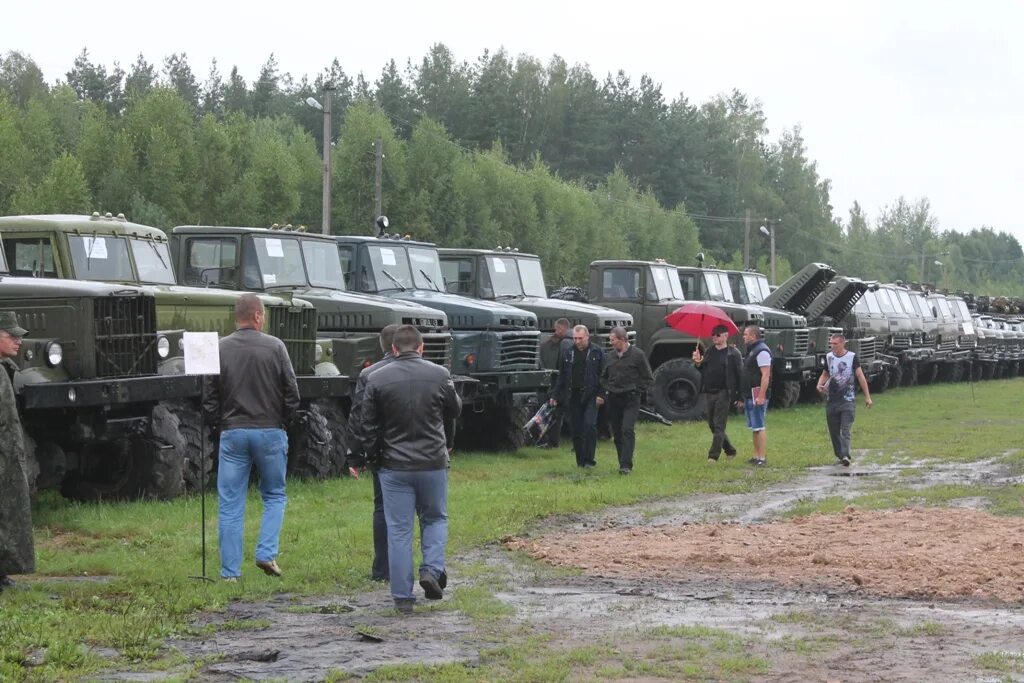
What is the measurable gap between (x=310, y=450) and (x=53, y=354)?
369 cm

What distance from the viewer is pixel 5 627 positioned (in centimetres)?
849

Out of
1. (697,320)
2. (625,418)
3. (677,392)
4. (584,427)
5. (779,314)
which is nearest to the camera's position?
(625,418)

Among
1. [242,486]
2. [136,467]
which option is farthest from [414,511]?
[136,467]

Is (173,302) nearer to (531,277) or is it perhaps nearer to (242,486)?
(242,486)

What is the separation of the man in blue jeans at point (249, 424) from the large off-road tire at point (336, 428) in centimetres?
604

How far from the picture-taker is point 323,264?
18.3m

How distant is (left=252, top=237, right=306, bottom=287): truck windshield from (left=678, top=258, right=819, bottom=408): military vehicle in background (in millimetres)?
11694

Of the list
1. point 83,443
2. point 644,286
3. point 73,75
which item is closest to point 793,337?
point 644,286

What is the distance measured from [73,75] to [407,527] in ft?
301

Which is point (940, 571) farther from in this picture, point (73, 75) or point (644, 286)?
point (73, 75)

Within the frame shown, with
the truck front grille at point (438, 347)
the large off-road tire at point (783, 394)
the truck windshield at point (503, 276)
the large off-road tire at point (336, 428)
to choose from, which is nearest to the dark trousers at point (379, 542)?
the large off-road tire at point (336, 428)

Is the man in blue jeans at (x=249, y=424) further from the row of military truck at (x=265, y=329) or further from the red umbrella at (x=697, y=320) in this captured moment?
the red umbrella at (x=697, y=320)

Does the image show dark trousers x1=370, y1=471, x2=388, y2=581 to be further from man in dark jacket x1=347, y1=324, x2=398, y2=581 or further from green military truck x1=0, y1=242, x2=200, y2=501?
green military truck x1=0, y1=242, x2=200, y2=501

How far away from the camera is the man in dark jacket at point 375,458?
9758 millimetres
